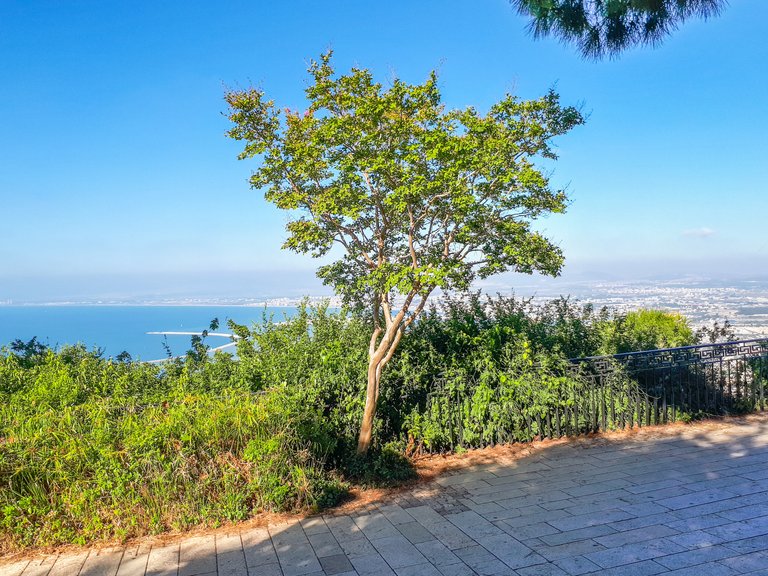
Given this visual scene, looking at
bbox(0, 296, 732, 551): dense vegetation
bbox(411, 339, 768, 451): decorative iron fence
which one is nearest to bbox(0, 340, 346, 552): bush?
bbox(0, 296, 732, 551): dense vegetation

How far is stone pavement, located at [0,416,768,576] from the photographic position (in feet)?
12.6

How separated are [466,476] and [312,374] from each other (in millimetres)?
2031

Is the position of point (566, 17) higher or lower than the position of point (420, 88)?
higher

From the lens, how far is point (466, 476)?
229 inches

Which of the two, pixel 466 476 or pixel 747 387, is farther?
pixel 747 387

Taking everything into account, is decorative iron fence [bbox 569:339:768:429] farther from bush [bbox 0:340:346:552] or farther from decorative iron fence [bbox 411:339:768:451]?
bush [bbox 0:340:346:552]

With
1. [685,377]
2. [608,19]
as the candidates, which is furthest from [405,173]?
[685,377]

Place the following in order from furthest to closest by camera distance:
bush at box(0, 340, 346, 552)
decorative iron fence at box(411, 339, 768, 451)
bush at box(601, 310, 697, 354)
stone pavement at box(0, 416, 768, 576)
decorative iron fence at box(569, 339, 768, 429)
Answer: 1. bush at box(601, 310, 697, 354)
2. decorative iron fence at box(569, 339, 768, 429)
3. decorative iron fence at box(411, 339, 768, 451)
4. bush at box(0, 340, 346, 552)
5. stone pavement at box(0, 416, 768, 576)

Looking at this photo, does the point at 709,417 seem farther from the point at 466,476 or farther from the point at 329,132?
the point at 329,132

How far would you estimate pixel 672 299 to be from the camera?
13953mm

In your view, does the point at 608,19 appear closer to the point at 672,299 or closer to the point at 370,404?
the point at 370,404

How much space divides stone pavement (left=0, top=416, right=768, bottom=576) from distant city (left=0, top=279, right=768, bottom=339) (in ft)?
9.73

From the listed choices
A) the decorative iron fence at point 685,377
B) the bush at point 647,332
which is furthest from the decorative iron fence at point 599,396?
the bush at point 647,332

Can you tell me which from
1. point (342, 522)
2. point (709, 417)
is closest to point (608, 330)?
point (709, 417)
